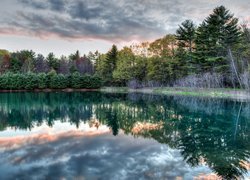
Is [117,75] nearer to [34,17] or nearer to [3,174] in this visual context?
[34,17]

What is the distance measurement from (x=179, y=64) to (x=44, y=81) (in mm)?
25887

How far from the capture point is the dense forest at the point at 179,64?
32688mm

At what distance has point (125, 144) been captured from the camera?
852 cm

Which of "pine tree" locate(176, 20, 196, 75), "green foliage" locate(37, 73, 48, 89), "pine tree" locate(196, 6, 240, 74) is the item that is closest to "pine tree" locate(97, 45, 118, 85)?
"green foliage" locate(37, 73, 48, 89)

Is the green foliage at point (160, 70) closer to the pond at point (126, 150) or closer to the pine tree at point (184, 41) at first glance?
the pine tree at point (184, 41)

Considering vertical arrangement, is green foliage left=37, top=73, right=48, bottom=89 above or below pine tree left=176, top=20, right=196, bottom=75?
below

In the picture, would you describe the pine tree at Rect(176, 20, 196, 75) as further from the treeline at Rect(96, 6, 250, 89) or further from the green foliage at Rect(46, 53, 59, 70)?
the green foliage at Rect(46, 53, 59, 70)

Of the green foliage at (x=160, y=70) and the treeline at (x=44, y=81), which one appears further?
the treeline at (x=44, y=81)

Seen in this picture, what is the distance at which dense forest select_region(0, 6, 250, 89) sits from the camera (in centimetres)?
3269

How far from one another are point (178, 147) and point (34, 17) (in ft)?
71.3

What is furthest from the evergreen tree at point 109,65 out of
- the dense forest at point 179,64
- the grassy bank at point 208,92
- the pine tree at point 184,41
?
the pine tree at point 184,41

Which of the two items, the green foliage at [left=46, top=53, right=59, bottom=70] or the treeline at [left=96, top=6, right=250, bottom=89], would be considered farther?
the green foliage at [left=46, top=53, right=59, bottom=70]

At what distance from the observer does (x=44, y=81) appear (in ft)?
157

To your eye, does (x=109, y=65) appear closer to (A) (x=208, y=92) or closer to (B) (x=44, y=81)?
(B) (x=44, y=81)
